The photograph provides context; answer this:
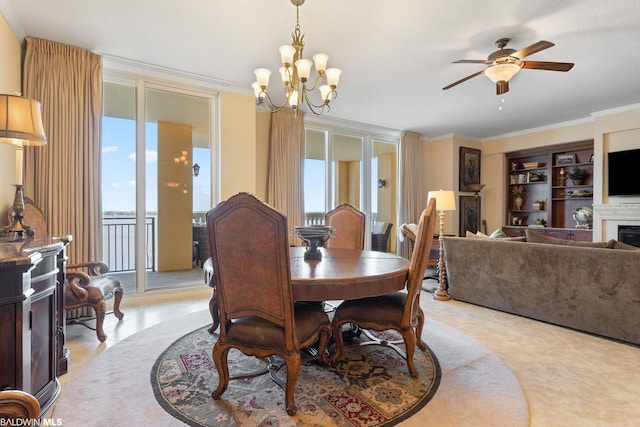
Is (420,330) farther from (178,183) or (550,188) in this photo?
(550,188)

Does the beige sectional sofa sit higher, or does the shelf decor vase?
the shelf decor vase

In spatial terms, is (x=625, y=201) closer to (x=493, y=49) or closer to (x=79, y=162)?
(x=493, y=49)

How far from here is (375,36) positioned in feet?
9.70

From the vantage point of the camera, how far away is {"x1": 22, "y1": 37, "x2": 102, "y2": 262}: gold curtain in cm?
300

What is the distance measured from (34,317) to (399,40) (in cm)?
326

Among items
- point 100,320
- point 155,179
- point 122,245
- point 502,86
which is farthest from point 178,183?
point 502,86

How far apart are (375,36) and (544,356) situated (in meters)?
2.90

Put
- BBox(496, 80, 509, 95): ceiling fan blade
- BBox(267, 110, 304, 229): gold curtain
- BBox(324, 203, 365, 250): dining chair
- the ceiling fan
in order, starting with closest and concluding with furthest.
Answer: the ceiling fan, BBox(496, 80, 509, 95): ceiling fan blade, BBox(324, 203, 365, 250): dining chair, BBox(267, 110, 304, 229): gold curtain

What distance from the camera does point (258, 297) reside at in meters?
1.65

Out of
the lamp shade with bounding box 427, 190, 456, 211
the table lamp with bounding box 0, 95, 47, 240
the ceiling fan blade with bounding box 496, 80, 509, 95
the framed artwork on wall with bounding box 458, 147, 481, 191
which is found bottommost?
the lamp shade with bounding box 427, 190, 456, 211

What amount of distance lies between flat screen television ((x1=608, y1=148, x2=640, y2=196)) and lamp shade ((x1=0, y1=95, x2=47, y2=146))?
6711 millimetres

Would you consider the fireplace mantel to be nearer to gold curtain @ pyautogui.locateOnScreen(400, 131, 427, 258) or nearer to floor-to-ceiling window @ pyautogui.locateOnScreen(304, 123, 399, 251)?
gold curtain @ pyautogui.locateOnScreen(400, 131, 427, 258)

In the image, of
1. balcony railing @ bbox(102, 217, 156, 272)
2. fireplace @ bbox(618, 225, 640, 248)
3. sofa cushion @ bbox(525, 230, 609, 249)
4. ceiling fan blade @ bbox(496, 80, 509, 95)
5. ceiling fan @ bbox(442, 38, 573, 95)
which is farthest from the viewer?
fireplace @ bbox(618, 225, 640, 248)

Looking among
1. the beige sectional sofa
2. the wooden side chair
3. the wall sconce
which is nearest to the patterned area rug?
the wooden side chair
